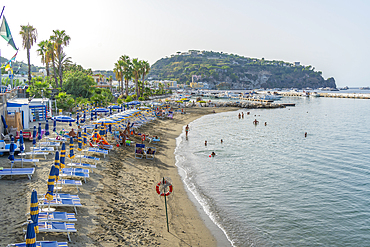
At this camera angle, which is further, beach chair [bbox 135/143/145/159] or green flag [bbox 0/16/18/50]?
beach chair [bbox 135/143/145/159]

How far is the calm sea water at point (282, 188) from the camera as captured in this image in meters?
11.6

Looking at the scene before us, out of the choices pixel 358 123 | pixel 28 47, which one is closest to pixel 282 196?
pixel 358 123

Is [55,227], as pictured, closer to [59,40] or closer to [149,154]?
[149,154]

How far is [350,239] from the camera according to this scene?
448 inches

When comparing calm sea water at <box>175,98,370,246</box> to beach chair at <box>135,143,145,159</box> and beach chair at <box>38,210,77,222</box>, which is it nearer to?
beach chair at <box>135,143,145,159</box>

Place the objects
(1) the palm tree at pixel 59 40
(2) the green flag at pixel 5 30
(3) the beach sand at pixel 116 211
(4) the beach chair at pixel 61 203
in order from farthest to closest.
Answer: (1) the palm tree at pixel 59 40
(2) the green flag at pixel 5 30
(4) the beach chair at pixel 61 203
(3) the beach sand at pixel 116 211

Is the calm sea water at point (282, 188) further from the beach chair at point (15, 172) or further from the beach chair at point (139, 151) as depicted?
the beach chair at point (15, 172)

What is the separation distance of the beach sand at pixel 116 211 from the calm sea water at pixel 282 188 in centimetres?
157

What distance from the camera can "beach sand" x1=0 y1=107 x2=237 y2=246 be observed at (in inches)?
335

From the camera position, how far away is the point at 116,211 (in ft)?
35.3

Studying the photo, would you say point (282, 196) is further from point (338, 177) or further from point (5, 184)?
point (5, 184)

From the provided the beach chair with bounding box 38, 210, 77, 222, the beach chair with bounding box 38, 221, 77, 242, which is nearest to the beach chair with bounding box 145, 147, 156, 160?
the beach chair with bounding box 38, 210, 77, 222

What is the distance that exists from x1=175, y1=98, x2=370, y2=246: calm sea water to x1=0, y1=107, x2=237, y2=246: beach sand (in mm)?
1570

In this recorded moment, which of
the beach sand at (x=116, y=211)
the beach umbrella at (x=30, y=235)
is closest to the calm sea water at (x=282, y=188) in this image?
the beach sand at (x=116, y=211)
